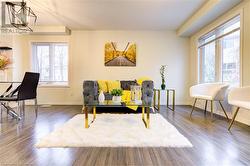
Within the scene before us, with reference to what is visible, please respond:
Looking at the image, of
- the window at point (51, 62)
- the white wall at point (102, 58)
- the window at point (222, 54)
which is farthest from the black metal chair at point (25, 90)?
the window at point (222, 54)

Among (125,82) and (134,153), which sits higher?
(125,82)

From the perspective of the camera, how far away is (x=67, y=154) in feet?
6.79

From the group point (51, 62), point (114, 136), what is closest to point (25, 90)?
point (114, 136)

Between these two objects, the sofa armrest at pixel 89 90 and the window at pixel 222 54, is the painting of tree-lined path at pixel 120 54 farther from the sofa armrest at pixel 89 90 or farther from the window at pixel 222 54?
the window at pixel 222 54

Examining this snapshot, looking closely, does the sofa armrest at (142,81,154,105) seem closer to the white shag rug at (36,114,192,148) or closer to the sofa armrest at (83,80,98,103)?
the sofa armrest at (83,80,98,103)

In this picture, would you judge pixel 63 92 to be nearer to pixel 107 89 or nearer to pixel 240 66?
pixel 107 89

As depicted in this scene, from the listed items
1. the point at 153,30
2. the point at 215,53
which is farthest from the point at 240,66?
the point at 153,30

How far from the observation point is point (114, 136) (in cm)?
268

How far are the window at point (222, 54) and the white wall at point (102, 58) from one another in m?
0.97

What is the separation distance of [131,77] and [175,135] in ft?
13.3

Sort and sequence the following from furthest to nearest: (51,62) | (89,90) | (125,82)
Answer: (51,62) < (125,82) < (89,90)

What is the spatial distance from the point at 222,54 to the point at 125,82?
272cm

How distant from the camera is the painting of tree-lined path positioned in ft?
21.7

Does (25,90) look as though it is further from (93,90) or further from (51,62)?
(51,62)
